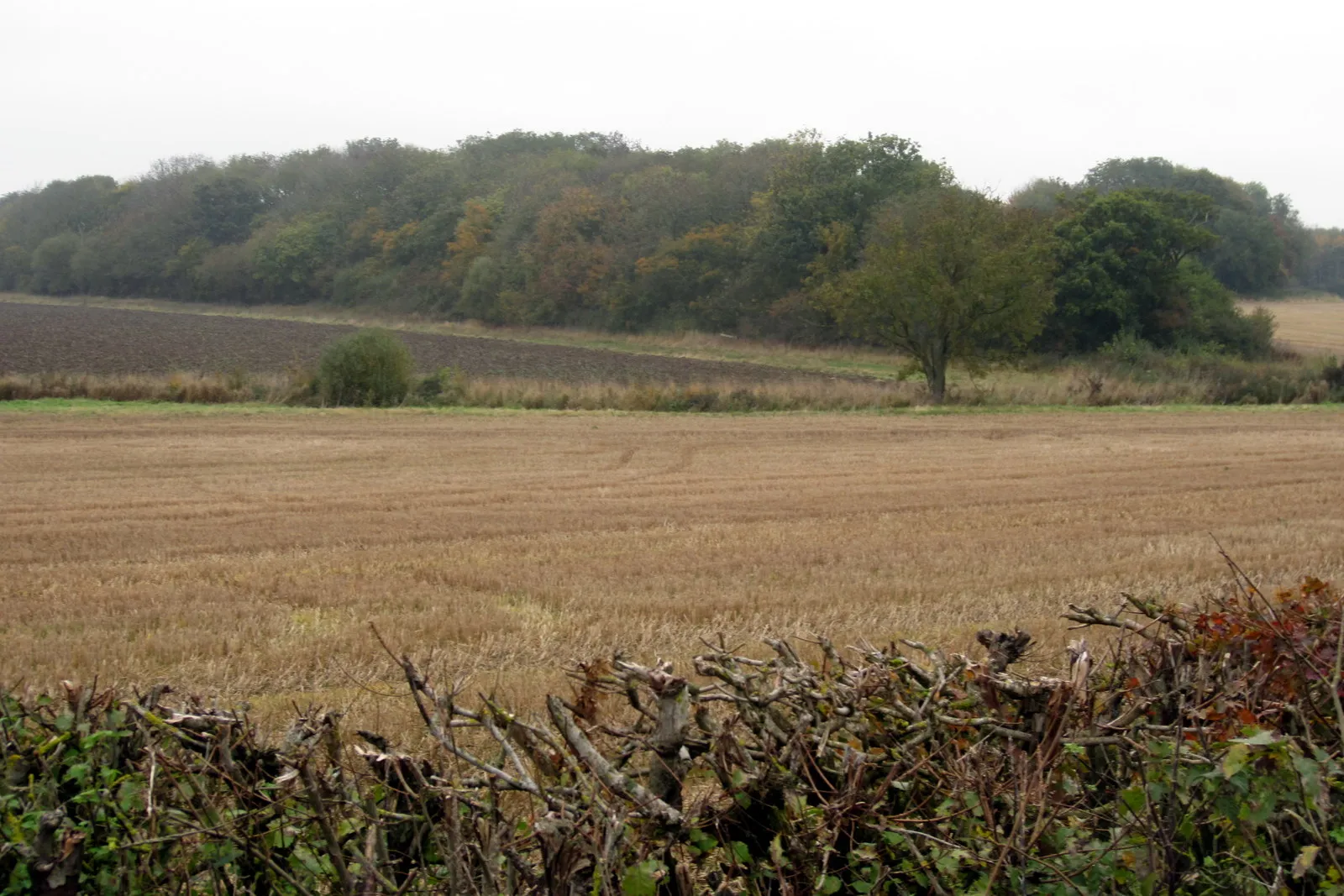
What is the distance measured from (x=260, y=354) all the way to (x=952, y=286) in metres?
32.2

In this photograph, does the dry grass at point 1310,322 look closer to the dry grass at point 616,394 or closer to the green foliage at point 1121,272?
the green foliage at point 1121,272

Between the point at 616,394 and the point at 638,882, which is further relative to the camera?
the point at 616,394

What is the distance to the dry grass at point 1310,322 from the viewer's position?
61.7m

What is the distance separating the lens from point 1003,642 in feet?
12.8

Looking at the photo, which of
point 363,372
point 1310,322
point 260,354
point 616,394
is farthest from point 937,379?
point 1310,322

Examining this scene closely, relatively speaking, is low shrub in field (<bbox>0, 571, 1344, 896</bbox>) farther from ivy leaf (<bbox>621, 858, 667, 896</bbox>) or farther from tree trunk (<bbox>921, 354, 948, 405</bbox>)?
tree trunk (<bbox>921, 354, 948, 405</bbox>)

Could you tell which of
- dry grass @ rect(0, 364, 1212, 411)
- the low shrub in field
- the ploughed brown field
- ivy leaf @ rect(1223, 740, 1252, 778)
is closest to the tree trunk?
dry grass @ rect(0, 364, 1212, 411)

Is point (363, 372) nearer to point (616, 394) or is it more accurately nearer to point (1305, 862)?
point (616, 394)

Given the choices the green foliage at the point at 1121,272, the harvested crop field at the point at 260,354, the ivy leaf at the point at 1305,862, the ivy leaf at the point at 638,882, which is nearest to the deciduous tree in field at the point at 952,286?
the harvested crop field at the point at 260,354

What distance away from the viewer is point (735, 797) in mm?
3232

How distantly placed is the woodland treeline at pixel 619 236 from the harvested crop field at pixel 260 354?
7.37m

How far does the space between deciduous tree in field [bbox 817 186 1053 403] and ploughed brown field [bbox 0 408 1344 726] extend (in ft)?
33.9

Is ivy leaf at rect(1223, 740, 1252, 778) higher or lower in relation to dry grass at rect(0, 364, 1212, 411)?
higher

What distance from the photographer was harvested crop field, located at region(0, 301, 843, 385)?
145 ft
